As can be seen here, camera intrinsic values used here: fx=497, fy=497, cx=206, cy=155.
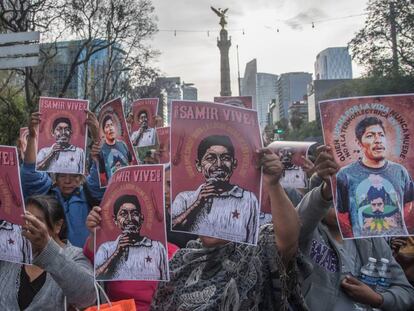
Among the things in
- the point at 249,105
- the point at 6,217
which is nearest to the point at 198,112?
the point at 6,217

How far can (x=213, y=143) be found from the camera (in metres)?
1.88

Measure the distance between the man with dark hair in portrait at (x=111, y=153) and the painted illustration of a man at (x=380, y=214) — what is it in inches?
83.9

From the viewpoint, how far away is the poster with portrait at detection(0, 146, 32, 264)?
87.1 inches

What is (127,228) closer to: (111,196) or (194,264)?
(111,196)

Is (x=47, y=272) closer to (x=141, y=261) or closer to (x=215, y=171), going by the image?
(x=141, y=261)

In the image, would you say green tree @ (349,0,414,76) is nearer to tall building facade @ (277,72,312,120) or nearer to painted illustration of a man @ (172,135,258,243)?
painted illustration of a man @ (172,135,258,243)

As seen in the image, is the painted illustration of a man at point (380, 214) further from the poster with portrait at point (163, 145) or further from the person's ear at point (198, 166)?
the poster with portrait at point (163, 145)

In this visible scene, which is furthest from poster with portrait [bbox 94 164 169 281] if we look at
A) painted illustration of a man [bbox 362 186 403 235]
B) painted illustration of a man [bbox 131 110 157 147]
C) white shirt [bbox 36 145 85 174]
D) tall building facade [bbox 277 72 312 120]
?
tall building facade [bbox 277 72 312 120]

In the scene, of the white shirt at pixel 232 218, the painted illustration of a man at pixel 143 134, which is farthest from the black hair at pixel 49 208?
the painted illustration of a man at pixel 143 134

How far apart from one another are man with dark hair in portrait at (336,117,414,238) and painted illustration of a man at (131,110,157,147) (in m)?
3.86

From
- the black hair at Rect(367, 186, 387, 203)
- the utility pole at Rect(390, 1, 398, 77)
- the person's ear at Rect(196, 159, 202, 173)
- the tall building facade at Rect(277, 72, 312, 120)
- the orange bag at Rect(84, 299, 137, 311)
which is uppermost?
the tall building facade at Rect(277, 72, 312, 120)

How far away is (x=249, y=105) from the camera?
231 inches

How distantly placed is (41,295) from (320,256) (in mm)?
1277

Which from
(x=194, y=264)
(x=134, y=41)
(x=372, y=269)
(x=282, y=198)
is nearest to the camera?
(x=282, y=198)
